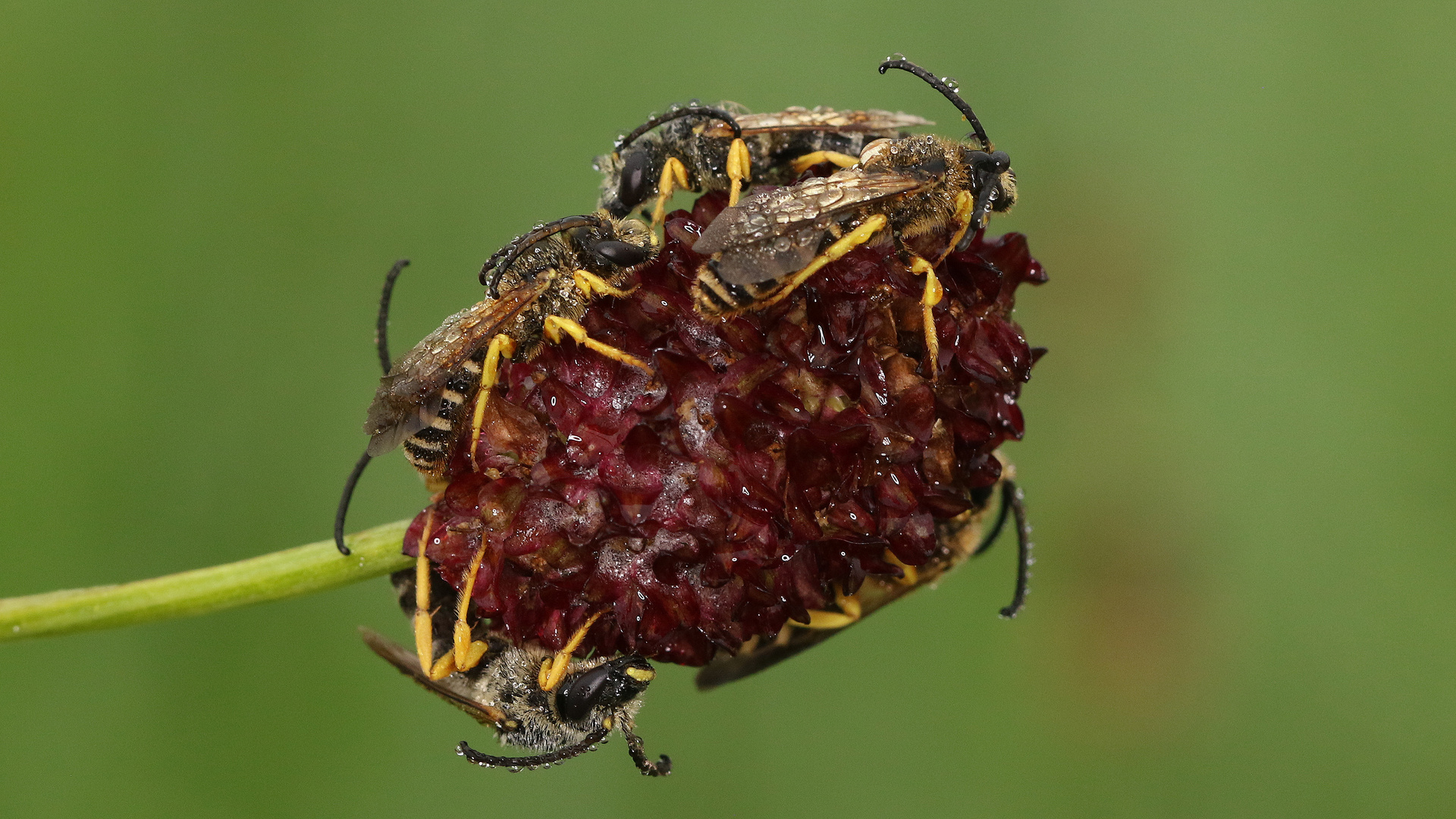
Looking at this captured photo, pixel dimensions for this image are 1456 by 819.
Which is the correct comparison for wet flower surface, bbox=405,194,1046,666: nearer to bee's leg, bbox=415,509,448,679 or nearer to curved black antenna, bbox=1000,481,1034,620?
bee's leg, bbox=415,509,448,679

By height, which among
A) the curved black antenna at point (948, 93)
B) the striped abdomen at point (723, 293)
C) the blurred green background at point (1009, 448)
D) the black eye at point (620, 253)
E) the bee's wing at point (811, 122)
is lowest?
the blurred green background at point (1009, 448)

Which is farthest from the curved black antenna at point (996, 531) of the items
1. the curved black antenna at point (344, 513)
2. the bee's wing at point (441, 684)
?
the curved black antenna at point (344, 513)

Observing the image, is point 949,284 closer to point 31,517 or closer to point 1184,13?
point 31,517

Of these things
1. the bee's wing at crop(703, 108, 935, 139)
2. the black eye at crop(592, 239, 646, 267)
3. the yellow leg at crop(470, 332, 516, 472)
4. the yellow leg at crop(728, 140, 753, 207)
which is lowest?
the yellow leg at crop(470, 332, 516, 472)

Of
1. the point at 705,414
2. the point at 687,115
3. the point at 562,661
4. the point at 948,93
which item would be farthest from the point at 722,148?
the point at 562,661

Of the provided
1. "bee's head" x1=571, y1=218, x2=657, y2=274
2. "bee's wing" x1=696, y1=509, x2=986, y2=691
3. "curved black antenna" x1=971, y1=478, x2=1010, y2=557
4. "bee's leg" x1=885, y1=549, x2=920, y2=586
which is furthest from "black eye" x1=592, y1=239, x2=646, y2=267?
"curved black antenna" x1=971, y1=478, x2=1010, y2=557

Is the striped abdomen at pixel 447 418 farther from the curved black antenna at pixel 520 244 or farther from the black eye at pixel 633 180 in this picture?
the black eye at pixel 633 180
